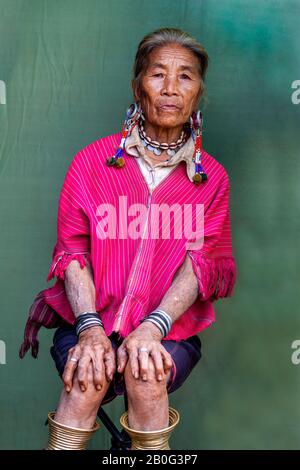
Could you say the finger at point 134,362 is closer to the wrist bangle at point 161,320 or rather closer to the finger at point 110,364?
the finger at point 110,364

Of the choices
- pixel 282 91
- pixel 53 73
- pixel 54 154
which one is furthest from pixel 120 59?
pixel 282 91

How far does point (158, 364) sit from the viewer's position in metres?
2.29

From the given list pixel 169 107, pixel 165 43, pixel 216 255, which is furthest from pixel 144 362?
pixel 165 43

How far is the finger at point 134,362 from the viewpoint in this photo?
227cm

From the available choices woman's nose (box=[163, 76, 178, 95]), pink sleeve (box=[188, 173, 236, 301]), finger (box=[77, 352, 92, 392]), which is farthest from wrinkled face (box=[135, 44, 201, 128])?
finger (box=[77, 352, 92, 392])

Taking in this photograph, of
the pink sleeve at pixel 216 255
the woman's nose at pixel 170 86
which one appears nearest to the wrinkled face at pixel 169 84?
the woman's nose at pixel 170 86

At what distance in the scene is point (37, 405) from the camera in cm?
347

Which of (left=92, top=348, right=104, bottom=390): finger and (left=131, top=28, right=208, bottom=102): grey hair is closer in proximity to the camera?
(left=92, top=348, right=104, bottom=390): finger

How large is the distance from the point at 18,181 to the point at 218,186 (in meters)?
1.03

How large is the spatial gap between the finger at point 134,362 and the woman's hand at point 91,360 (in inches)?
2.3

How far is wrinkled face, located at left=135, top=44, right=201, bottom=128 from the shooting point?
265 centimetres

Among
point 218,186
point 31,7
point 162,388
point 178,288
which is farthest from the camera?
point 31,7

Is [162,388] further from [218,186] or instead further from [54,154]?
[54,154]

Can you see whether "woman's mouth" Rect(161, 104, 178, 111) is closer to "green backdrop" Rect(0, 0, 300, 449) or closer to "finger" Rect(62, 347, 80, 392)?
"green backdrop" Rect(0, 0, 300, 449)
